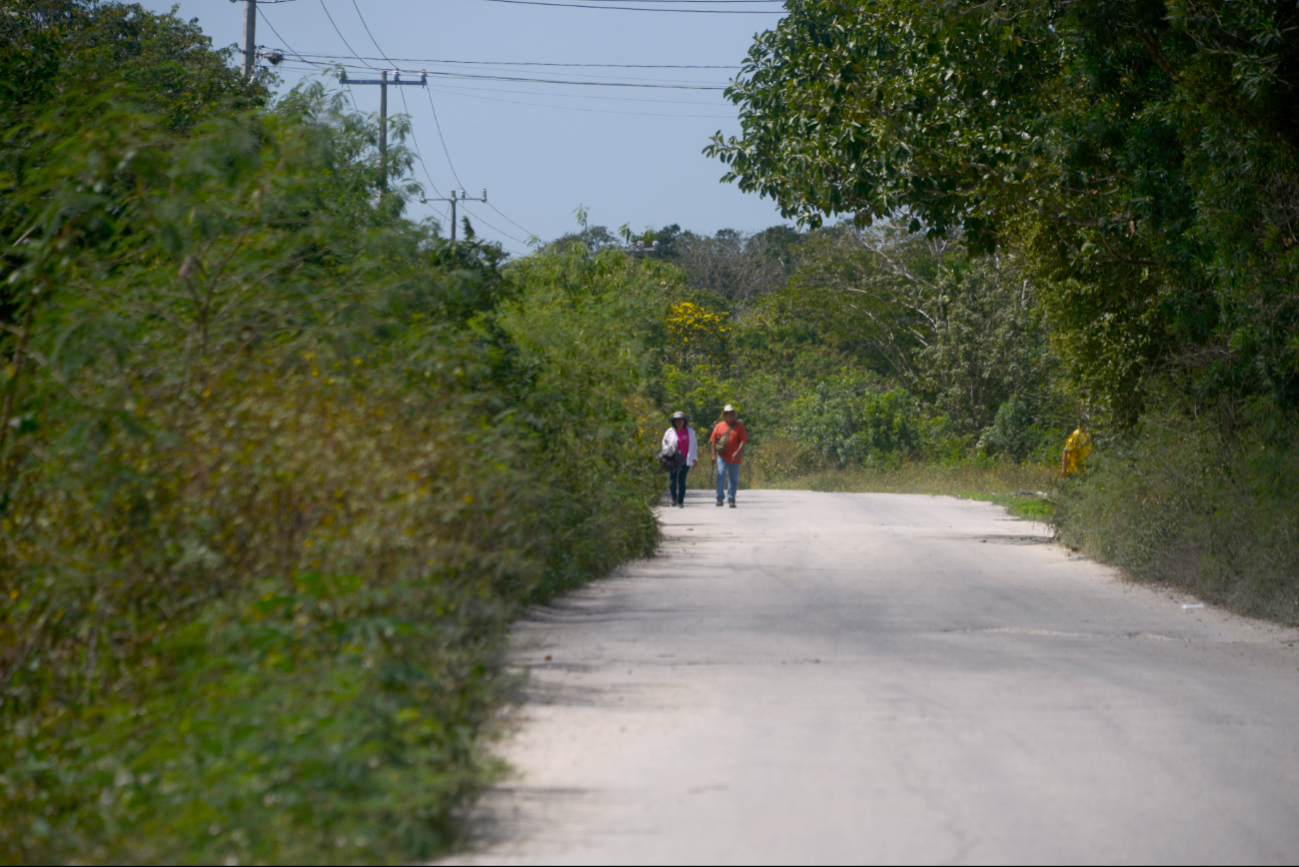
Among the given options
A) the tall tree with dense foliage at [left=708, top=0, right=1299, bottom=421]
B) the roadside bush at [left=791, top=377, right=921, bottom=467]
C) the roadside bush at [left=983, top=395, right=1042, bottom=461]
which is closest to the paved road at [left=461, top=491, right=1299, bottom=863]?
the tall tree with dense foliage at [left=708, top=0, right=1299, bottom=421]

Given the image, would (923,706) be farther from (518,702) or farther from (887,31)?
(887,31)

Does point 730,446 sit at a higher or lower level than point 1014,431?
lower

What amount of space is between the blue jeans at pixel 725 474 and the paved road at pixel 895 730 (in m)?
12.7

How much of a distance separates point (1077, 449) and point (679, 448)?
889 cm

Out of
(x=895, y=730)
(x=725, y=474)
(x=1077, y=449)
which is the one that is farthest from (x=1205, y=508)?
(x=725, y=474)

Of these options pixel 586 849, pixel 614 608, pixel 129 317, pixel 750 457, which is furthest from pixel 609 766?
pixel 750 457

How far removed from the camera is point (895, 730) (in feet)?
22.2

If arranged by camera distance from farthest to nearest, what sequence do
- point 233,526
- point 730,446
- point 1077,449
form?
point 730,446
point 1077,449
point 233,526

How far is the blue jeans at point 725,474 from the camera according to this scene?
2577 cm

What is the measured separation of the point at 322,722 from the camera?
4.71m

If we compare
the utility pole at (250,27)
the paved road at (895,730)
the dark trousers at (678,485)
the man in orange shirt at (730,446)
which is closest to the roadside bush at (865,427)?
the man in orange shirt at (730,446)

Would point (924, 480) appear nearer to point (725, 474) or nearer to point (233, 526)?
point (725, 474)

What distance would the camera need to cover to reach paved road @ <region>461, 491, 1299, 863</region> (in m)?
5.12

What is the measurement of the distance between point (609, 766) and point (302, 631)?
153cm
